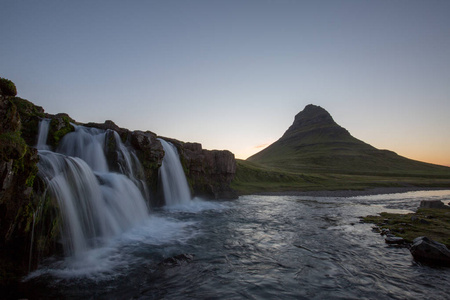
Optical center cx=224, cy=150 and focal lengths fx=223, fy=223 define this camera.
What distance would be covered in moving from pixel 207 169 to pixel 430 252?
36.1 metres

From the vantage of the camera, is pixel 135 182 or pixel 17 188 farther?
pixel 135 182

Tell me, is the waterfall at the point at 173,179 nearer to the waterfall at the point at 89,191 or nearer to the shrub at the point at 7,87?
the waterfall at the point at 89,191

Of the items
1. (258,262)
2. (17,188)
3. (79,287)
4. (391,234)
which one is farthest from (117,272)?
(391,234)

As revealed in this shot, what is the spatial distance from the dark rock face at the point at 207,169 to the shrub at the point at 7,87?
2757 cm

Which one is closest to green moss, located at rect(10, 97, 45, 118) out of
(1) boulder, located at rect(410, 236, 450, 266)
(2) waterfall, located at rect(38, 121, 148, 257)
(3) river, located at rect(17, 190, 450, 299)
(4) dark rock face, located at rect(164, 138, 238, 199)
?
(2) waterfall, located at rect(38, 121, 148, 257)

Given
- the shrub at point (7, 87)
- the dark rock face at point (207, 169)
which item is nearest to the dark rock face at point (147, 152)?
the dark rock face at point (207, 169)

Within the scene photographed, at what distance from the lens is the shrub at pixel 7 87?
10.6 metres

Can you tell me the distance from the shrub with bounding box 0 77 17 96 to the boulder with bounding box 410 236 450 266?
23231 mm

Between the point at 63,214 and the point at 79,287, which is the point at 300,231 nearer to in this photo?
the point at 79,287

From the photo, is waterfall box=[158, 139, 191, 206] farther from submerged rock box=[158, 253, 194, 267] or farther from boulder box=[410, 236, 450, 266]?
boulder box=[410, 236, 450, 266]

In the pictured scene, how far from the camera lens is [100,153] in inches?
926

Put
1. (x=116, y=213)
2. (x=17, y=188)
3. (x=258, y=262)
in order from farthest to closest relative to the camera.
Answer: (x=116, y=213), (x=258, y=262), (x=17, y=188)

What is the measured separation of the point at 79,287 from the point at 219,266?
637 cm

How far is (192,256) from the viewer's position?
1304 cm
